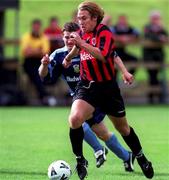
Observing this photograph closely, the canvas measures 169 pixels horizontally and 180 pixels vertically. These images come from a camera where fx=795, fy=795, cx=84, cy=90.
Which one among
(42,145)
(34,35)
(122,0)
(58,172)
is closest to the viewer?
(58,172)

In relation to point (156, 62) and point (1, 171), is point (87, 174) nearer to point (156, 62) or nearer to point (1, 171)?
point (1, 171)

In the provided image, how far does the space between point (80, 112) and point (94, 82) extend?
0.42m

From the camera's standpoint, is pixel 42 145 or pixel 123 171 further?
pixel 42 145

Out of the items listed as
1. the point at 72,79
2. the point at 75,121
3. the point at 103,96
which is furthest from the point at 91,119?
the point at 75,121

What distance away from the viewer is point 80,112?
8383 millimetres

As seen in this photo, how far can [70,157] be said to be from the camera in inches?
427

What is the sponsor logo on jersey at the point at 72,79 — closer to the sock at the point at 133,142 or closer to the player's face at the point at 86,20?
the sock at the point at 133,142

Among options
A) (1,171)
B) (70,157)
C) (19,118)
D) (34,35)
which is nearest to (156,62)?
(34,35)

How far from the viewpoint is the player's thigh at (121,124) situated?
28.6 ft

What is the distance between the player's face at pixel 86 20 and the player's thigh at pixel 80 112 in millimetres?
787

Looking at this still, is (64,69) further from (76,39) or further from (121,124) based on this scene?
(76,39)

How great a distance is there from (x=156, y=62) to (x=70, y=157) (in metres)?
12.4

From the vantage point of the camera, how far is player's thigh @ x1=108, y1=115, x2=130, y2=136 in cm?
870

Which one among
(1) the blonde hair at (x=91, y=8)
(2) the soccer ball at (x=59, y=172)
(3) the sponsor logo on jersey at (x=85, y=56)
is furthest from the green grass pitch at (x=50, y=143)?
(1) the blonde hair at (x=91, y=8)
